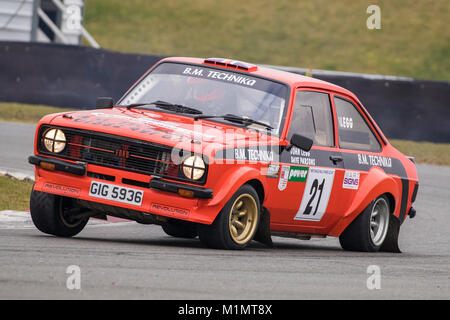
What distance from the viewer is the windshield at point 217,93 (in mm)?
8188

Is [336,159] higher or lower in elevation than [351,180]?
higher

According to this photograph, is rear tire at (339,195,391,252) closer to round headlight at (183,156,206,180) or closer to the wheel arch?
the wheel arch

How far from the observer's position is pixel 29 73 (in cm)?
2295

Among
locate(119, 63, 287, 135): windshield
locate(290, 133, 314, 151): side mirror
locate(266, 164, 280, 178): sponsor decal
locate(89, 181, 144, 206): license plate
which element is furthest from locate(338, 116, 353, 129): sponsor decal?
locate(89, 181, 144, 206): license plate

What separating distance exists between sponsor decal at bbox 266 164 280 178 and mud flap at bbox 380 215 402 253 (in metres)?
2.06

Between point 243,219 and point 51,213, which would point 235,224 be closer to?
point 243,219

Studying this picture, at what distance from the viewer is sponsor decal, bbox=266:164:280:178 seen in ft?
25.4

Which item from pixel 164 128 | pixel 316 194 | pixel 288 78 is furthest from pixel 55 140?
pixel 316 194

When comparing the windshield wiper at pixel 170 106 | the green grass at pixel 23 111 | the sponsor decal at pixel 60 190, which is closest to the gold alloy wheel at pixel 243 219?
the windshield wiper at pixel 170 106

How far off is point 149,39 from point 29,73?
22080 millimetres

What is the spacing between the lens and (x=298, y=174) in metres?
8.16

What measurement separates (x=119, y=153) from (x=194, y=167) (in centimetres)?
66

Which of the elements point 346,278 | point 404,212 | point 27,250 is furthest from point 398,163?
point 27,250

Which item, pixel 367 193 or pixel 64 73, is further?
pixel 64 73
